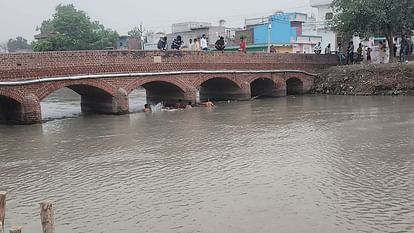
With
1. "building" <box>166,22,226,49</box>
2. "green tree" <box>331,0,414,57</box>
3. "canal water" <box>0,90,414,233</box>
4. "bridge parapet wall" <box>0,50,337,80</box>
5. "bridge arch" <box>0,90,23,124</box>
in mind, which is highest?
"building" <box>166,22,226,49</box>

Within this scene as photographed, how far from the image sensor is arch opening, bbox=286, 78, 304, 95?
27719 millimetres

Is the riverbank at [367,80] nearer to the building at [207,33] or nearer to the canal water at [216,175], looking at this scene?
the canal water at [216,175]

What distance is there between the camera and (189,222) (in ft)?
21.8

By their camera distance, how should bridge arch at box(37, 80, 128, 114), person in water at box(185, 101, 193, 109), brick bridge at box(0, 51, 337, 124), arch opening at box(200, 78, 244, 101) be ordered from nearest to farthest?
brick bridge at box(0, 51, 337, 124) < bridge arch at box(37, 80, 128, 114) < person in water at box(185, 101, 193, 109) < arch opening at box(200, 78, 244, 101)

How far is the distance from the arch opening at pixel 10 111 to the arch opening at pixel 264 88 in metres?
13.5

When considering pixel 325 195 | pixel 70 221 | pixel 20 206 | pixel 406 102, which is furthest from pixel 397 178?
pixel 406 102

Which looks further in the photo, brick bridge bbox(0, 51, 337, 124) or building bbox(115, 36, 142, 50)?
building bbox(115, 36, 142, 50)

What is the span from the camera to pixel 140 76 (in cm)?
2008

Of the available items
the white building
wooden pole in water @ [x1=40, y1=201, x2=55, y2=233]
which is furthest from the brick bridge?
the white building

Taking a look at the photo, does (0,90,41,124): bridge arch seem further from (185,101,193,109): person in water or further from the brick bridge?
(185,101,193,109): person in water

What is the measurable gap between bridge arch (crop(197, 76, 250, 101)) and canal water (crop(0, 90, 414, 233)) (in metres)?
7.75

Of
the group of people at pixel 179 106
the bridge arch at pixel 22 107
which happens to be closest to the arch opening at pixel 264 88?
the group of people at pixel 179 106

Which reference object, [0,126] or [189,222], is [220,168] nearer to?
[189,222]

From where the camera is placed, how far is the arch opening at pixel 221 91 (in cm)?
2459
